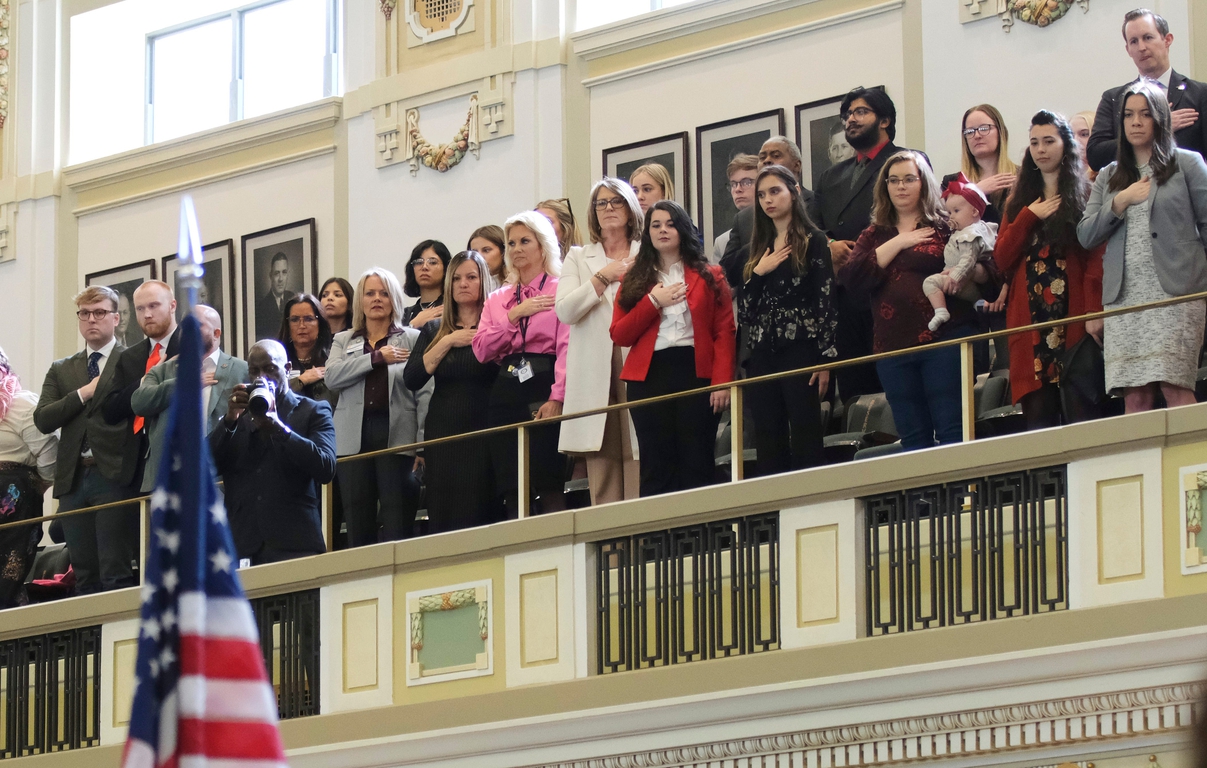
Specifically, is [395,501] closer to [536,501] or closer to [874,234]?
[536,501]

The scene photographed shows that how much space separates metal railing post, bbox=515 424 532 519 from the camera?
9.43 metres

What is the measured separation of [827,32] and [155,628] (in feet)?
31.9

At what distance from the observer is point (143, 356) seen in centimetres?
1072

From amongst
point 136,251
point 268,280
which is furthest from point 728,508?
point 136,251

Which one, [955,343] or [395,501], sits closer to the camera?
[955,343]

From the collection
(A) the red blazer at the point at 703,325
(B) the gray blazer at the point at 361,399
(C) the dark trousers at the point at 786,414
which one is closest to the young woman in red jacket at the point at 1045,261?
(C) the dark trousers at the point at 786,414

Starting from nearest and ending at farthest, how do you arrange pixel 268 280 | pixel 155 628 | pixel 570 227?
pixel 155 628
pixel 570 227
pixel 268 280

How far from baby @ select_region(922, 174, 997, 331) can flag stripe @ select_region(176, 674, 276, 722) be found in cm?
515

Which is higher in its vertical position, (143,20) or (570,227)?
(143,20)

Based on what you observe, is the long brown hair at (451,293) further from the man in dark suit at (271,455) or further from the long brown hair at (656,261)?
the long brown hair at (656,261)

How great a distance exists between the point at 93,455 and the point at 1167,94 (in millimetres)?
5745

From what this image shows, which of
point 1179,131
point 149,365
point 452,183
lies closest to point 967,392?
point 1179,131

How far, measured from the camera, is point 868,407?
8.92 metres

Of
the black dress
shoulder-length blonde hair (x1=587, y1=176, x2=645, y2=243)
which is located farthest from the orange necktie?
shoulder-length blonde hair (x1=587, y1=176, x2=645, y2=243)
